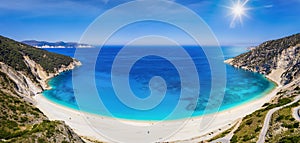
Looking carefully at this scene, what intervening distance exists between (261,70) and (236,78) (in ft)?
57.0

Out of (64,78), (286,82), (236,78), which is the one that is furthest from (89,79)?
(286,82)

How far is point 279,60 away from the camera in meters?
99.9

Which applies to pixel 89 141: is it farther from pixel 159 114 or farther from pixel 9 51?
pixel 9 51

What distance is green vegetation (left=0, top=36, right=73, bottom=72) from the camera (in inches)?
3162

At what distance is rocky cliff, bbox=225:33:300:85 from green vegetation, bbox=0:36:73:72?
9150cm

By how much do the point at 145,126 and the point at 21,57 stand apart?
209 ft

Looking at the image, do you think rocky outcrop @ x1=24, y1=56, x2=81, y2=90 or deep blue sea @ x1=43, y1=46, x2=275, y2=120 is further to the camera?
rocky outcrop @ x1=24, y1=56, x2=81, y2=90

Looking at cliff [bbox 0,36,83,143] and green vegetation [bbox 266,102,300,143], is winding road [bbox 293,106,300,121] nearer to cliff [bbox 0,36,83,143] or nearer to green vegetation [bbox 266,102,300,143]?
green vegetation [bbox 266,102,300,143]

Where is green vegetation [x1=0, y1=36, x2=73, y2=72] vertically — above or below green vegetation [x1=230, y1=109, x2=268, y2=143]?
above

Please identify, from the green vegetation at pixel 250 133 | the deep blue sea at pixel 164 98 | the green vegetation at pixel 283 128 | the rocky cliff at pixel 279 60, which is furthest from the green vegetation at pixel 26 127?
the rocky cliff at pixel 279 60

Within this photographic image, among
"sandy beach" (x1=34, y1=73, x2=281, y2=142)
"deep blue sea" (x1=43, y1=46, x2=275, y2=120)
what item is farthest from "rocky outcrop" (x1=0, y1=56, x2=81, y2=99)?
"sandy beach" (x1=34, y1=73, x2=281, y2=142)

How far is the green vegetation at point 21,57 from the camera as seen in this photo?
8032 cm

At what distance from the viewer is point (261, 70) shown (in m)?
108

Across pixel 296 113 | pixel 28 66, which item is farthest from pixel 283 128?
pixel 28 66
